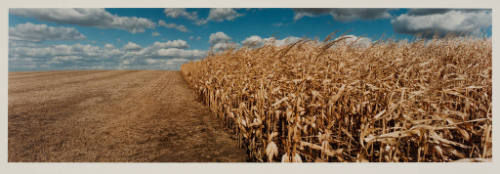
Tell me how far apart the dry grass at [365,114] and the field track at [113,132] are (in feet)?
0.85

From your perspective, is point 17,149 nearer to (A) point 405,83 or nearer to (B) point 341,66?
(B) point 341,66

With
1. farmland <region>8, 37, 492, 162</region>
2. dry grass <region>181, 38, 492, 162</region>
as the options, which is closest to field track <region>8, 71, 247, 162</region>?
farmland <region>8, 37, 492, 162</region>

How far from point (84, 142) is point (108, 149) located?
0.75 feet

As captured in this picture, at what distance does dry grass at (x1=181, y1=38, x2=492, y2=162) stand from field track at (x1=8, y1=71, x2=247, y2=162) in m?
0.26

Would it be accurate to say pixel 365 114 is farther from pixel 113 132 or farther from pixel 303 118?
pixel 113 132

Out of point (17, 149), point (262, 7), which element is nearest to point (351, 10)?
point (262, 7)

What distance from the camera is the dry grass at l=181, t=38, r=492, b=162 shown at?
55.7 inches

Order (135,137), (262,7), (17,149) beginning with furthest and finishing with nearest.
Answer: (262,7)
(135,137)
(17,149)

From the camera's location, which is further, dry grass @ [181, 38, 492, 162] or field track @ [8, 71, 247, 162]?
field track @ [8, 71, 247, 162]

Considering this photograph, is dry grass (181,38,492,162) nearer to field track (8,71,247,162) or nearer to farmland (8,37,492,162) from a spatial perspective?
A: farmland (8,37,492,162)

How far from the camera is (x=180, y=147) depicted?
1.73 metres

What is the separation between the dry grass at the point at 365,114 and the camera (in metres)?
1.41

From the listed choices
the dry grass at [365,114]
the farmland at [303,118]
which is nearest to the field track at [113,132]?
the farmland at [303,118]

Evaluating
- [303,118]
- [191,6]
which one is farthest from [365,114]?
[191,6]
